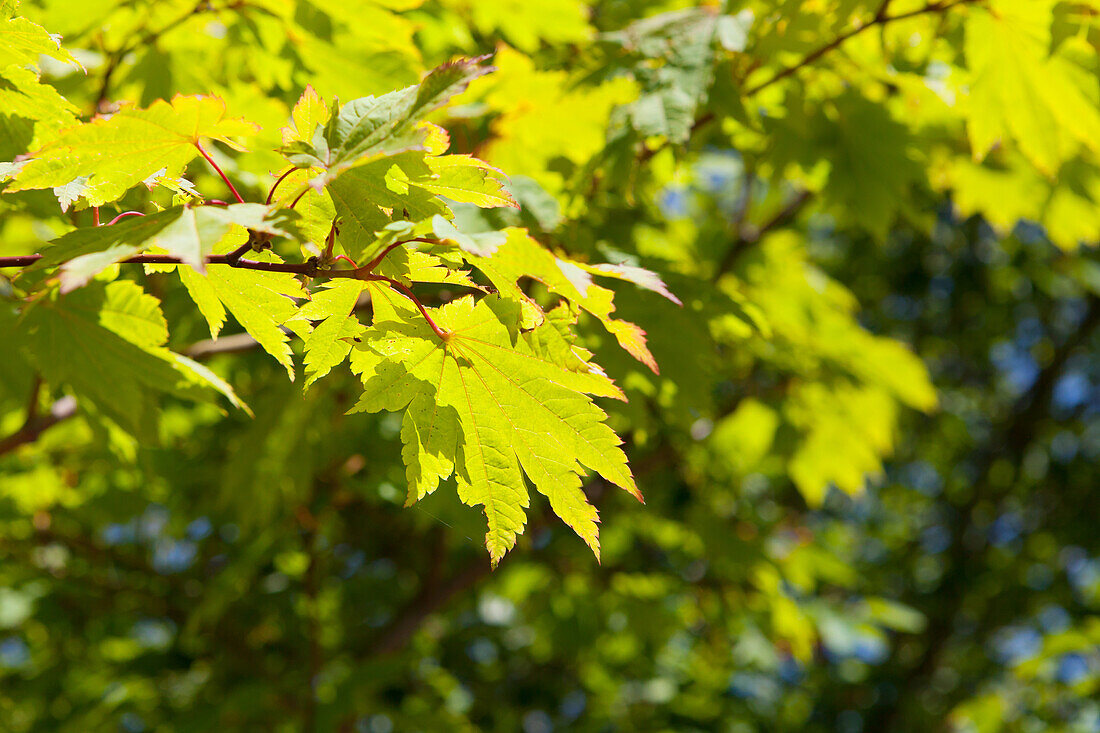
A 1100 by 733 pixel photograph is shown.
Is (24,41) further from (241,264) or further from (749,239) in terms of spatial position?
(749,239)

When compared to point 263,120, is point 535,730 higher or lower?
lower

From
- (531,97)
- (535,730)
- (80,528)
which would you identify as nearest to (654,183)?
(531,97)

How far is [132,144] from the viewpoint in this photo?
0.85 metres

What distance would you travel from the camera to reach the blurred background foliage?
154 centimetres

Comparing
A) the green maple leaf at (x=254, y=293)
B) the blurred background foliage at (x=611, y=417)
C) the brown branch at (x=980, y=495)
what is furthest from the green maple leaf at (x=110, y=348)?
the brown branch at (x=980, y=495)

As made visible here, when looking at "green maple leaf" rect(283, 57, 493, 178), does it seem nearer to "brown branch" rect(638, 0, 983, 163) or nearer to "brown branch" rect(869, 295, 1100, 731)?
"brown branch" rect(638, 0, 983, 163)

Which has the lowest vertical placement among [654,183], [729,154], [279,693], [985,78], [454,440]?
[279,693]

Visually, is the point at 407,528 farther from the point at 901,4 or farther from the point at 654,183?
the point at 901,4

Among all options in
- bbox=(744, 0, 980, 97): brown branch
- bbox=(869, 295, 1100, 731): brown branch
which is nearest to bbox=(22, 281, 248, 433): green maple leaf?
bbox=(744, 0, 980, 97): brown branch

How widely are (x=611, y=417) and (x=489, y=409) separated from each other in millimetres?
504

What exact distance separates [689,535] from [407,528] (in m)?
1.12

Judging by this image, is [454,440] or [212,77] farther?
[212,77]

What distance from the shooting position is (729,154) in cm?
374

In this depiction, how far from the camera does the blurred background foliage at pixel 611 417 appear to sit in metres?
1.54
